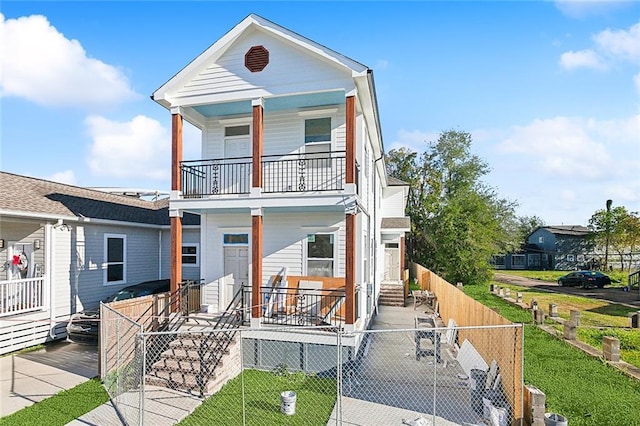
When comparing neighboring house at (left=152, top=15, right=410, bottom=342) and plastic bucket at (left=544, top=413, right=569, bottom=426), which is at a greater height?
neighboring house at (left=152, top=15, right=410, bottom=342)

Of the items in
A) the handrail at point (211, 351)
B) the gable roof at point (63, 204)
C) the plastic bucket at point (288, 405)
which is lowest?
the plastic bucket at point (288, 405)

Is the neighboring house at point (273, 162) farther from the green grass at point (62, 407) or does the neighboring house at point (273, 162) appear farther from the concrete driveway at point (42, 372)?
the green grass at point (62, 407)

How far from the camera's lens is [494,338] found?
7.77m

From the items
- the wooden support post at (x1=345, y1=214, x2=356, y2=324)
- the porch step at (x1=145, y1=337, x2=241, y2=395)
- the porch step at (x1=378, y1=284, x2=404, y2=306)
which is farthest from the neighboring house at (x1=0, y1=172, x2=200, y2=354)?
the porch step at (x1=378, y1=284, x2=404, y2=306)

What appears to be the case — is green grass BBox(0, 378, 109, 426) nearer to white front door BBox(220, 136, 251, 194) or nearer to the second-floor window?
white front door BBox(220, 136, 251, 194)

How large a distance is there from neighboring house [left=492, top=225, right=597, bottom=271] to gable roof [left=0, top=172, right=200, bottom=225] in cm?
4406

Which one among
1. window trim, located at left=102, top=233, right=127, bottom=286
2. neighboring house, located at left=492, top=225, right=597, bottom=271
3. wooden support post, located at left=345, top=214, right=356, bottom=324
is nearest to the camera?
wooden support post, located at left=345, top=214, right=356, bottom=324

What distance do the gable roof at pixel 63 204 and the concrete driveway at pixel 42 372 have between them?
13.3ft

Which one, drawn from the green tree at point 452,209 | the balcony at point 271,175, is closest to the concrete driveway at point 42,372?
the balcony at point 271,175

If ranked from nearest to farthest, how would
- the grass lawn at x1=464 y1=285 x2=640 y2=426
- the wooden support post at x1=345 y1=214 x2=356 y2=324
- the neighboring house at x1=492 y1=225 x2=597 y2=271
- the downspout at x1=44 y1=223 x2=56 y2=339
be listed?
the grass lawn at x1=464 y1=285 x2=640 y2=426 → the wooden support post at x1=345 y1=214 x2=356 y2=324 → the downspout at x1=44 y1=223 x2=56 y2=339 → the neighboring house at x1=492 y1=225 x2=597 y2=271

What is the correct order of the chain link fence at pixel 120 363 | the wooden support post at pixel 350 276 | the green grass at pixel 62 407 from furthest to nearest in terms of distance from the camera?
the wooden support post at pixel 350 276
the chain link fence at pixel 120 363
the green grass at pixel 62 407

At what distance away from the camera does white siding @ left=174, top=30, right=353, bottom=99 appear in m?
9.38

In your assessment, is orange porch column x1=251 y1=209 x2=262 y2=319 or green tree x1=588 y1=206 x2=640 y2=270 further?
green tree x1=588 y1=206 x2=640 y2=270

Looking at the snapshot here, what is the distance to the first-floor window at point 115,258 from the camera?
44.5 ft
